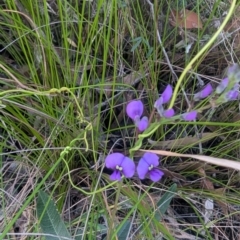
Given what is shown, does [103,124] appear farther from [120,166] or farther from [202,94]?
[202,94]

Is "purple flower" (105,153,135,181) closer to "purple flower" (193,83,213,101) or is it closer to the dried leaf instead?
"purple flower" (193,83,213,101)

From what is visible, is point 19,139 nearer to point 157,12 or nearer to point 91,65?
point 91,65

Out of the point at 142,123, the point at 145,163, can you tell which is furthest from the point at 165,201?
the point at 142,123

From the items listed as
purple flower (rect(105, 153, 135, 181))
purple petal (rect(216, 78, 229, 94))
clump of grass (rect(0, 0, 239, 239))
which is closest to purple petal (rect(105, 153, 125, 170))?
purple flower (rect(105, 153, 135, 181))

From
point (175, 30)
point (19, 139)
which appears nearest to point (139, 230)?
point (19, 139)

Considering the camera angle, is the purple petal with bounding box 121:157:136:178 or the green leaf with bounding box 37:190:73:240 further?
the green leaf with bounding box 37:190:73:240

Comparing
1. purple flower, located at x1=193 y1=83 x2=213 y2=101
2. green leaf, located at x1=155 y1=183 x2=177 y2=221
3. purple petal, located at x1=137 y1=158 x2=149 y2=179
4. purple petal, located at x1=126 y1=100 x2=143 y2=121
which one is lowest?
green leaf, located at x1=155 y1=183 x2=177 y2=221

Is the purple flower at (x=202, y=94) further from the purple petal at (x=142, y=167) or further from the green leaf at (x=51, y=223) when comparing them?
the green leaf at (x=51, y=223)
